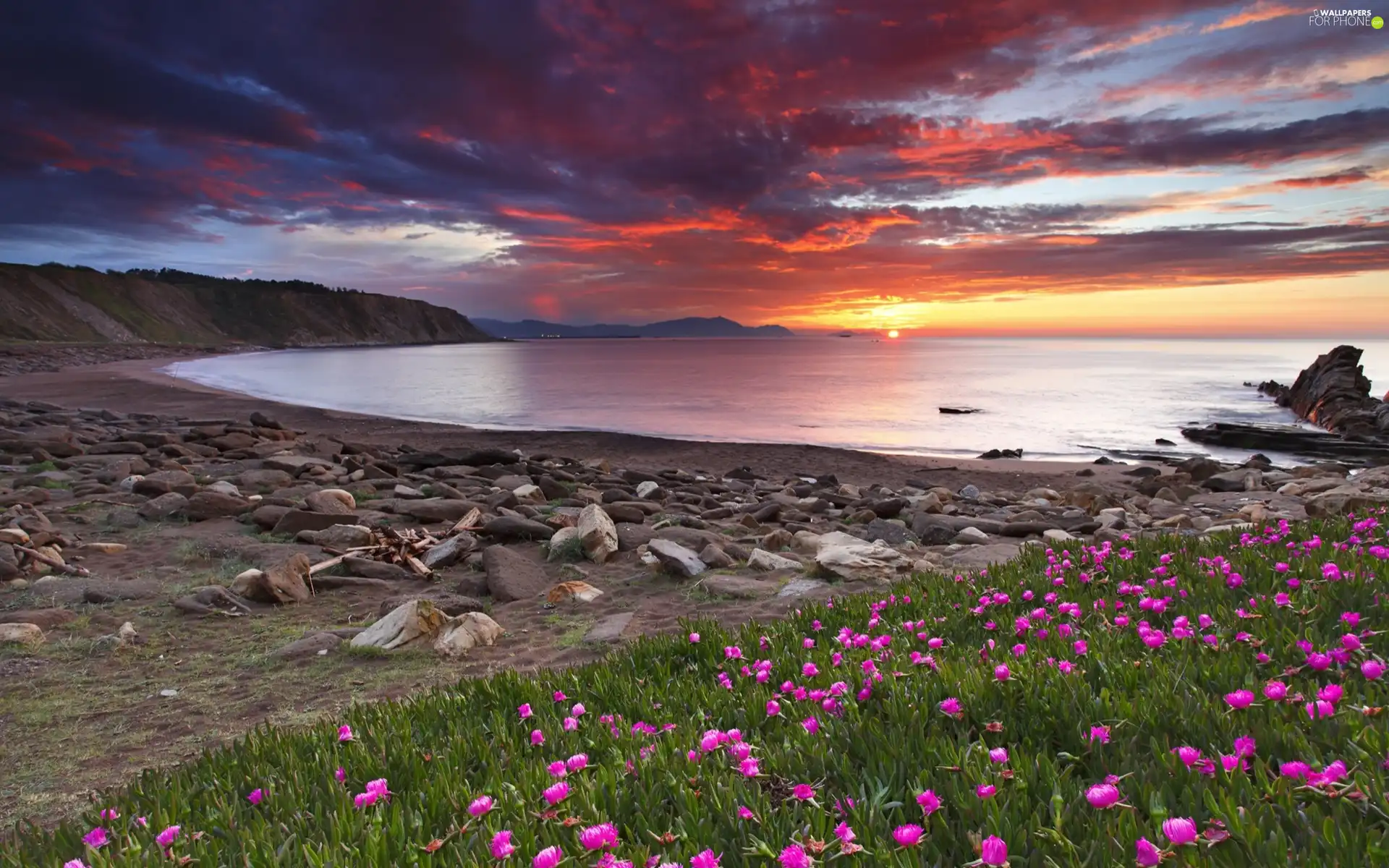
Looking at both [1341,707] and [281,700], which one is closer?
[1341,707]

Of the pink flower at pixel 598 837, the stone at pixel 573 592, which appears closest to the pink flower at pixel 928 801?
the pink flower at pixel 598 837

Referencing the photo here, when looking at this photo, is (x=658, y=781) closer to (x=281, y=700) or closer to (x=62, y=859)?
(x=62, y=859)

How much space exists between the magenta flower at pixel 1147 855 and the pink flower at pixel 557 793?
172cm

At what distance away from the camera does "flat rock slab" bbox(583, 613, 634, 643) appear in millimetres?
6906

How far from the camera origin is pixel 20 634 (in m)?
6.84

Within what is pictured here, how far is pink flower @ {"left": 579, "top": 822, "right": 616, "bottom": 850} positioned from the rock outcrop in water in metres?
42.9

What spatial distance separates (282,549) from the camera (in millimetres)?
10227

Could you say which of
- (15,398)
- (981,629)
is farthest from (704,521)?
(15,398)

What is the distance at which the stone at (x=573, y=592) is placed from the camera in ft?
27.8

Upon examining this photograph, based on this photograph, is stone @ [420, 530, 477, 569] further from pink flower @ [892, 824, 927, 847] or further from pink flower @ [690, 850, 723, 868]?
pink flower @ [892, 824, 927, 847]

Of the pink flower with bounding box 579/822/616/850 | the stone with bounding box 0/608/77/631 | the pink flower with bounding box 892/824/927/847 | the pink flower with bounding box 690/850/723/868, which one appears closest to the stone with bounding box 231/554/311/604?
the stone with bounding box 0/608/77/631

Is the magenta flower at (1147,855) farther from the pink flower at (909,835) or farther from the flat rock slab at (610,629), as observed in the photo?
the flat rock slab at (610,629)

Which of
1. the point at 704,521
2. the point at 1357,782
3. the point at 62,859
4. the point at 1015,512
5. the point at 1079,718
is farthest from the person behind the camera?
the point at 1015,512

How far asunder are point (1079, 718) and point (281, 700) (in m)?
5.61
